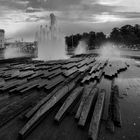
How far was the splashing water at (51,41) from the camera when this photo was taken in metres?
17.2

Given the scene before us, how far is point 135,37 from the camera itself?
48719 mm

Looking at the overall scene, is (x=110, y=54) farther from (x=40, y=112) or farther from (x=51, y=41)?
(x=40, y=112)

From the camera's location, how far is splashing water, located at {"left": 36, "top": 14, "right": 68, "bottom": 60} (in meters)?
17.2

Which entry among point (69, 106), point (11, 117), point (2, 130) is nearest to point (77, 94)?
point (69, 106)

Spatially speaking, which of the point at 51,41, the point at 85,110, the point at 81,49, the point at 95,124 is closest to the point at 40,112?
the point at 85,110

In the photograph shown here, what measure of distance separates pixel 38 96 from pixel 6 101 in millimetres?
926

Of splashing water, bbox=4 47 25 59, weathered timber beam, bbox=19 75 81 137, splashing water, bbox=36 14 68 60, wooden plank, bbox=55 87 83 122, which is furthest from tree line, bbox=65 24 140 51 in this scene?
weathered timber beam, bbox=19 75 81 137

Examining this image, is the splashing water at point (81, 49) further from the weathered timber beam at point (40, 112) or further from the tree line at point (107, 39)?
the weathered timber beam at point (40, 112)

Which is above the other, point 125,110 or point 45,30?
point 45,30

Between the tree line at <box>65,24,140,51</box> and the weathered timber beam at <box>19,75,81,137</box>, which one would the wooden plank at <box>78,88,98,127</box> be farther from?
the tree line at <box>65,24,140,51</box>

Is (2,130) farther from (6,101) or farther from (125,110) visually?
(125,110)

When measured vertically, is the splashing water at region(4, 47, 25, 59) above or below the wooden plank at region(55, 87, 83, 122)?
above

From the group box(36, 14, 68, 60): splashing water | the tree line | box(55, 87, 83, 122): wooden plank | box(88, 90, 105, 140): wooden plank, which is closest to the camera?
box(88, 90, 105, 140): wooden plank

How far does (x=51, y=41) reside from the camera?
1750 cm
